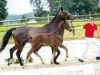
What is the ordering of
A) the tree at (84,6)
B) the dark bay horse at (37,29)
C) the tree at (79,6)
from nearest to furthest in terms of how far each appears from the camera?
1. the dark bay horse at (37,29)
2. the tree at (79,6)
3. the tree at (84,6)

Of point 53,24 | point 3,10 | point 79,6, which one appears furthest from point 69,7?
point 53,24

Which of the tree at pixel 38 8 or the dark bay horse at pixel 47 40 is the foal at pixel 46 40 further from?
the tree at pixel 38 8

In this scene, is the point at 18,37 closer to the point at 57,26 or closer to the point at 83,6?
the point at 57,26

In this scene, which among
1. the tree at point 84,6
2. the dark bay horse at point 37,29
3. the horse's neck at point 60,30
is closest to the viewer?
the dark bay horse at point 37,29

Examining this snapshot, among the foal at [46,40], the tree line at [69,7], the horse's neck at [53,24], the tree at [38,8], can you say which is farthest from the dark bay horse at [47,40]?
the tree at [38,8]

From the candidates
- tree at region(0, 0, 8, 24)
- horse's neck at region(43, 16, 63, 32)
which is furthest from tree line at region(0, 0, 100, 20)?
horse's neck at region(43, 16, 63, 32)

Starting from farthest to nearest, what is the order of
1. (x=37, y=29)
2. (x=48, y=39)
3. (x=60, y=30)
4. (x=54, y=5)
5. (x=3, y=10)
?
(x=54, y=5)
(x=3, y=10)
(x=60, y=30)
(x=37, y=29)
(x=48, y=39)

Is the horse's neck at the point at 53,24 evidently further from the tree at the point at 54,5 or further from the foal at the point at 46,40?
the tree at the point at 54,5

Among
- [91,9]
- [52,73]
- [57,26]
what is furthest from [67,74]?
[91,9]

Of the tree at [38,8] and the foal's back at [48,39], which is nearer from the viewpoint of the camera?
the foal's back at [48,39]

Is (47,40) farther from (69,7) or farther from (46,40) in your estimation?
(69,7)

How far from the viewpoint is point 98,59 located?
15.4 meters

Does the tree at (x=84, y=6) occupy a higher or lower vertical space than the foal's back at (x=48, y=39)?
lower

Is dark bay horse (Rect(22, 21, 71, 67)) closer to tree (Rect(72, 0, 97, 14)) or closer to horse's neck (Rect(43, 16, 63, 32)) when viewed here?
horse's neck (Rect(43, 16, 63, 32))
